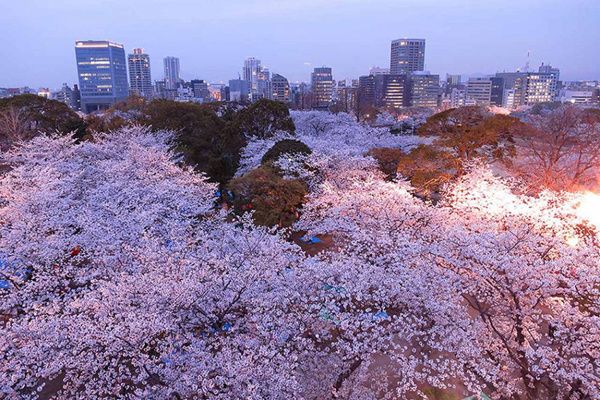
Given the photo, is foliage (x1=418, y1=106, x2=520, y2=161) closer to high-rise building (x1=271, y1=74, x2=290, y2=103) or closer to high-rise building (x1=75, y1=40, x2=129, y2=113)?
high-rise building (x1=271, y1=74, x2=290, y2=103)

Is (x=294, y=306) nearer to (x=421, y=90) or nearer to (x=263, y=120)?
(x=263, y=120)

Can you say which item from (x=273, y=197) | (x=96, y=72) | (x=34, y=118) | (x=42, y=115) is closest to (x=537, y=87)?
(x=96, y=72)

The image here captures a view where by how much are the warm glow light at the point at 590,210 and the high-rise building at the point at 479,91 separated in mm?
137582

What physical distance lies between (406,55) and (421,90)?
67356 millimetres

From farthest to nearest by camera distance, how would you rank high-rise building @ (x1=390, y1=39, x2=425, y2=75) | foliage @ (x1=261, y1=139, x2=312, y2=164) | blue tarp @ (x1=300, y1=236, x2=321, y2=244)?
high-rise building @ (x1=390, y1=39, x2=425, y2=75) → foliage @ (x1=261, y1=139, x2=312, y2=164) → blue tarp @ (x1=300, y1=236, x2=321, y2=244)

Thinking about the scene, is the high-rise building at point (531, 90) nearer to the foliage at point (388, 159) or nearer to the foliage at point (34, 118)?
the foliage at point (388, 159)

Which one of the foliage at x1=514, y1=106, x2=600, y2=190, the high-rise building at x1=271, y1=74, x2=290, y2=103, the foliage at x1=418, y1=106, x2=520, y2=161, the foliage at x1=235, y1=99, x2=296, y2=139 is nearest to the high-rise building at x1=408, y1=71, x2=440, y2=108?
the high-rise building at x1=271, y1=74, x2=290, y2=103

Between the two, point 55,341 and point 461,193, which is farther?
point 461,193

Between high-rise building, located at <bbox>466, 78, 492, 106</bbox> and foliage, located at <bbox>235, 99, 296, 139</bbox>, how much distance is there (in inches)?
5066

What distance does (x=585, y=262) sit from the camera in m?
7.93

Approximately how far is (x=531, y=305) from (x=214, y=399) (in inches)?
239

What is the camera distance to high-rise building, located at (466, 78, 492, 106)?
13662 centimetres

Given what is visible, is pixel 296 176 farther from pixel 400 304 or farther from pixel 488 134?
pixel 400 304

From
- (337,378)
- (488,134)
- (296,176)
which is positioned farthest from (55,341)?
(488,134)
